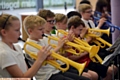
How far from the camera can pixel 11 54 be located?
6.18 ft

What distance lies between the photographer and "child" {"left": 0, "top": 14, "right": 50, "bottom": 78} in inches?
72.6

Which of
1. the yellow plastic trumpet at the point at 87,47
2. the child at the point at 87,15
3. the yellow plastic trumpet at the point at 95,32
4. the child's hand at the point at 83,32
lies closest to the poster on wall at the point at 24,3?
the child at the point at 87,15

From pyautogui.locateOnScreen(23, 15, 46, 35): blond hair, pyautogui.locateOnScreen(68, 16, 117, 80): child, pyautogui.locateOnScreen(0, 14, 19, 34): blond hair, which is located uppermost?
pyautogui.locateOnScreen(0, 14, 19, 34): blond hair

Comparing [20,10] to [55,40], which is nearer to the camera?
[55,40]

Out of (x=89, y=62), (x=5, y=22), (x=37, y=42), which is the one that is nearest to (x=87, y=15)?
(x=89, y=62)

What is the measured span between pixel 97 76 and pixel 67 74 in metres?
0.45

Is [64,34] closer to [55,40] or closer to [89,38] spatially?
[55,40]

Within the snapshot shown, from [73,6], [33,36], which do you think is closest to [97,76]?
[33,36]

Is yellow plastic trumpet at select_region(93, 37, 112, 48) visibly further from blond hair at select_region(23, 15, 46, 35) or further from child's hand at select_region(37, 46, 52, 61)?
child's hand at select_region(37, 46, 52, 61)

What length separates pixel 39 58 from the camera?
199 cm

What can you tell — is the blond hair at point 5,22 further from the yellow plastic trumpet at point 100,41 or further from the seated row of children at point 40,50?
the yellow plastic trumpet at point 100,41

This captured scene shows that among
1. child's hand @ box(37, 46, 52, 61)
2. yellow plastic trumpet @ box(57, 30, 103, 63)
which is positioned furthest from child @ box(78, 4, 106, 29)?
child's hand @ box(37, 46, 52, 61)

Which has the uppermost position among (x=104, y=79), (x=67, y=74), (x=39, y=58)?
(x=39, y=58)

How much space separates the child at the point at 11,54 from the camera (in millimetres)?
A: 1844
